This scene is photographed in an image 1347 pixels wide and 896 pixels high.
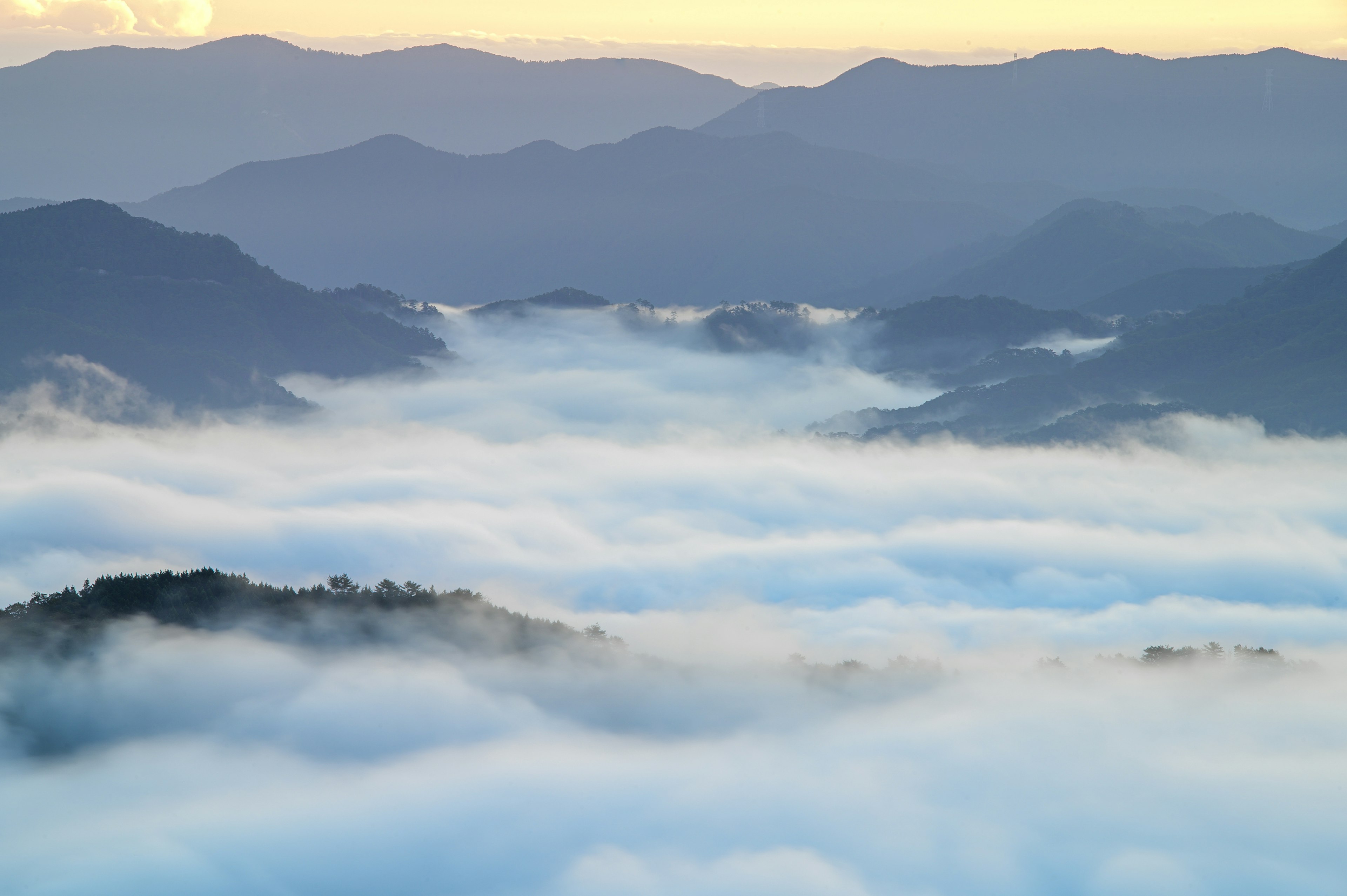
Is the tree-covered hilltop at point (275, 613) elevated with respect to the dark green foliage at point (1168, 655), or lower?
elevated

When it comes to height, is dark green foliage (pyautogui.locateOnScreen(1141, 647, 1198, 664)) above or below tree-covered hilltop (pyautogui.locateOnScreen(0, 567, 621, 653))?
below

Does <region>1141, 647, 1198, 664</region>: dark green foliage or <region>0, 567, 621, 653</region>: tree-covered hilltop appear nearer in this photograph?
<region>0, 567, 621, 653</region>: tree-covered hilltop

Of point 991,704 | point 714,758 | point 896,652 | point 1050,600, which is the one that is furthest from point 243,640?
point 1050,600

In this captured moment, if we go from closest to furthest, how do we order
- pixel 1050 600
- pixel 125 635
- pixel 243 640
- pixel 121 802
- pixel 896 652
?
pixel 121 802 < pixel 125 635 < pixel 243 640 < pixel 896 652 < pixel 1050 600

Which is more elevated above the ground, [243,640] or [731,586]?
[731,586]

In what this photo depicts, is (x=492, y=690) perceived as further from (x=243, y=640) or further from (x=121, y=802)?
(x=121, y=802)

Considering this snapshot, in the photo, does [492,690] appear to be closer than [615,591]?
Yes

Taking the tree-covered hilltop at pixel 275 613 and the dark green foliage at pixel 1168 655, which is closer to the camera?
the tree-covered hilltop at pixel 275 613

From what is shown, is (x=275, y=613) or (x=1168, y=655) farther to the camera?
(x=1168, y=655)
